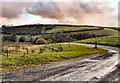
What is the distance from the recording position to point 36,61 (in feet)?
96.0

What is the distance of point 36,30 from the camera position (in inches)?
5477

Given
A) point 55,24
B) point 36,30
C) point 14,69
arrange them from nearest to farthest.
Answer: point 14,69, point 36,30, point 55,24

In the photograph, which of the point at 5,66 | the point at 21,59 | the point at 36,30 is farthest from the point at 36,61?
the point at 36,30

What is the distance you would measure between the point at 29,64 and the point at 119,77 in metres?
10.3

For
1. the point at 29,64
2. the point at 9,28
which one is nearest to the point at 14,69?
the point at 29,64

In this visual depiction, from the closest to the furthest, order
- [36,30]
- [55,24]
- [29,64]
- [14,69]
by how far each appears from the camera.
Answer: [14,69]
[29,64]
[36,30]
[55,24]

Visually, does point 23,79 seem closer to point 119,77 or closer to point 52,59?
point 119,77

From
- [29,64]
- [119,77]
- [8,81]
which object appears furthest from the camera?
[29,64]

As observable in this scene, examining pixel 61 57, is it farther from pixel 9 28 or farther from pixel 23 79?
pixel 9 28

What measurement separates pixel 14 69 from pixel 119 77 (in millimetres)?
Answer: 9132

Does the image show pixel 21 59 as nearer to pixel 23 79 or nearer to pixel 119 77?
pixel 23 79

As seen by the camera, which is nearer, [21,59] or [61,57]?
[21,59]

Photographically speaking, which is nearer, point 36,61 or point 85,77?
point 85,77

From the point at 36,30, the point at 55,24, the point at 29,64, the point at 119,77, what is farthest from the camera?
the point at 55,24
